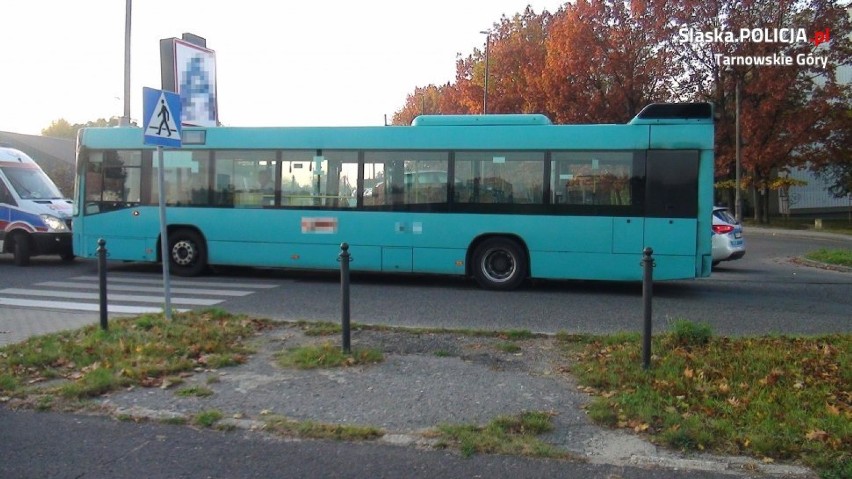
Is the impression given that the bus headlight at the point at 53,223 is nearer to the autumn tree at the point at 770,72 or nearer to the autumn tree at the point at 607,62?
the autumn tree at the point at 607,62

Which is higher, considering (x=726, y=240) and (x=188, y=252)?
(x=726, y=240)

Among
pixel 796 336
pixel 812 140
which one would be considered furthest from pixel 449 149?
pixel 812 140

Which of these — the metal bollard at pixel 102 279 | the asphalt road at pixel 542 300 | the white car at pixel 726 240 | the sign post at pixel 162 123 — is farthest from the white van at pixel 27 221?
the white car at pixel 726 240

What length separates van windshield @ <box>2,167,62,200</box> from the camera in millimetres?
17906

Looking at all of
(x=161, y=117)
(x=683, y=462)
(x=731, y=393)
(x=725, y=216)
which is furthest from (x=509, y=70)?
(x=683, y=462)

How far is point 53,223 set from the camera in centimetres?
1747

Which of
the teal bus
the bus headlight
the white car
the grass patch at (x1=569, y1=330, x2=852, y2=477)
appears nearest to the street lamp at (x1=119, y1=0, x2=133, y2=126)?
the bus headlight

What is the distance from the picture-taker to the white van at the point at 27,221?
17375 millimetres

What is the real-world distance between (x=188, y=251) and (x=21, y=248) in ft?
15.4

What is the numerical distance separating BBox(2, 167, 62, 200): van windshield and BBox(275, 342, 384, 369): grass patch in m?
12.6

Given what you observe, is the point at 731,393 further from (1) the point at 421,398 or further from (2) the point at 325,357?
(2) the point at 325,357

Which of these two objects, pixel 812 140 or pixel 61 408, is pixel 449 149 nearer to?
pixel 61 408

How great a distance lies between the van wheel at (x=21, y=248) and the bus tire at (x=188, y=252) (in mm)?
4198

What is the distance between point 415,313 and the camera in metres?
11.1
